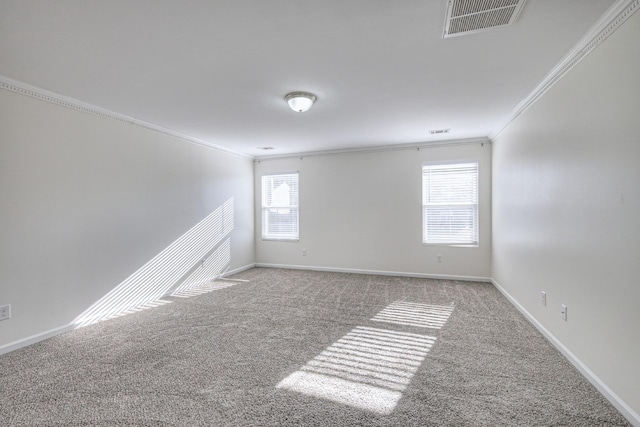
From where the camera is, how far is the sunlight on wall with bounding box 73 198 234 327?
3432 millimetres

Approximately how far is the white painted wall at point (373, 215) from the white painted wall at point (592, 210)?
1734 mm

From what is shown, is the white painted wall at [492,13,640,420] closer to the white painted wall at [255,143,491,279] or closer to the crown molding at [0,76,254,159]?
the white painted wall at [255,143,491,279]

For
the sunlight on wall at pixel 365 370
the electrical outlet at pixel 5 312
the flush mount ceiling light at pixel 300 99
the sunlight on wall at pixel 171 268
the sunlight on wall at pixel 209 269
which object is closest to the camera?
the sunlight on wall at pixel 365 370

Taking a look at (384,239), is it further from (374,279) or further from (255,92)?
Result: (255,92)

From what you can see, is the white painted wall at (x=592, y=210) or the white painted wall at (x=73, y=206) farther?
the white painted wall at (x=73, y=206)

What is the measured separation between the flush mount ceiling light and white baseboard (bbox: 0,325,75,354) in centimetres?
323

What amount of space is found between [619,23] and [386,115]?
2095mm

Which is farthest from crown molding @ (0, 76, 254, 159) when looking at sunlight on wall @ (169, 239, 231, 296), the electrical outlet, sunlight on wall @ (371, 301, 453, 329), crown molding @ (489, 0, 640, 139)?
crown molding @ (489, 0, 640, 139)

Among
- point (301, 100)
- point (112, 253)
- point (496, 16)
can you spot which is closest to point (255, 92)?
point (301, 100)

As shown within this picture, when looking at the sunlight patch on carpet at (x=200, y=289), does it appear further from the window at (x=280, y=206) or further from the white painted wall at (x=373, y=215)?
the window at (x=280, y=206)

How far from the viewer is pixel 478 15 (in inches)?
69.2

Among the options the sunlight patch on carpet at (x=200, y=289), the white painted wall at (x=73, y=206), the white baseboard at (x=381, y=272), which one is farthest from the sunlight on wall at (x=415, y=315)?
the white painted wall at (x=73, y=206)

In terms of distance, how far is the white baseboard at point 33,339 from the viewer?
2529 mm

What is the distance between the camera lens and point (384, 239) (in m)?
5.37
